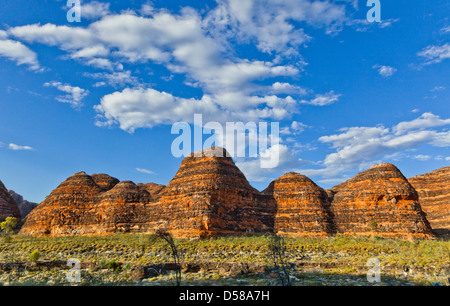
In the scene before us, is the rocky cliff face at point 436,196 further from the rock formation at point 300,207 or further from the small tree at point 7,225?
the small tree at point 7,225

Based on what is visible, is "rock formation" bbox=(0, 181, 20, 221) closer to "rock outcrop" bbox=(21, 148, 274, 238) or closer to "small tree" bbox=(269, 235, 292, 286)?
"rock outcrop" bbox=(21, 148, 274, 238)

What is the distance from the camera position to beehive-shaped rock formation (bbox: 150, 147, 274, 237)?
3159cm

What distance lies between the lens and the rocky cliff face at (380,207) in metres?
30.9

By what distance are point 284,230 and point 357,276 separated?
17938mm

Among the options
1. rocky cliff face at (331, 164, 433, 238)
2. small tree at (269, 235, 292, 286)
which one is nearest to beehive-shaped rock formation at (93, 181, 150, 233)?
small tree at (269, 235, 292, 286)

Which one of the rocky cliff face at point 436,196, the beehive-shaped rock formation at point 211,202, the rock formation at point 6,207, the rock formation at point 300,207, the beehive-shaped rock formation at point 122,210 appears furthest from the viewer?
the rock formation at point 6,207

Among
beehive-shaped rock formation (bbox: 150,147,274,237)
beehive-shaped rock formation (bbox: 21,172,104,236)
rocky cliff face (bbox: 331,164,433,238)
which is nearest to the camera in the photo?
rocky cliff face (bbox: 331,164,433,238)

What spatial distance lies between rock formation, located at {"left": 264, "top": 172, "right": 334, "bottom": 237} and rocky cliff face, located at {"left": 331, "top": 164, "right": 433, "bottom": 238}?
205 centimetres

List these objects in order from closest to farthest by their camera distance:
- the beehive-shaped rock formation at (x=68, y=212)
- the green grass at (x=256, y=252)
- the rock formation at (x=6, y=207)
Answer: the green grass at (x=256, y=252) < the beehive-shaped rock formation at (x=68, y=212) < the rock formation at (x=6, y=207)

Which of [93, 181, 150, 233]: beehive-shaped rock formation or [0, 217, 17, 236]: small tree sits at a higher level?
[93, 181, 150, 233]: beehive-shaped rock formation

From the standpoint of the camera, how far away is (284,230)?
35.5 meters

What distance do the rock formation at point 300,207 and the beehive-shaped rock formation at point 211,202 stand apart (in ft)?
5.60

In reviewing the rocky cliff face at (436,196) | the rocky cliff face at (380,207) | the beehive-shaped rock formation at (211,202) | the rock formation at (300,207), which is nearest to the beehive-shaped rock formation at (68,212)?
the beehive-shaped rock formation at (211,202)

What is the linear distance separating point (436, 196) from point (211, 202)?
135ft
